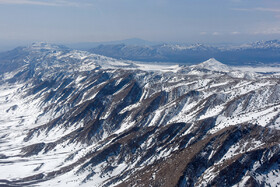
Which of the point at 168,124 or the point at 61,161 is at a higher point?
the point at 168,124

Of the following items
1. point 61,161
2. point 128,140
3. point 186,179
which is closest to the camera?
point 186,179

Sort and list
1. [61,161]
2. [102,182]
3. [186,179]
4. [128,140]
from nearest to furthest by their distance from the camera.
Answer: [186,179], [102,182], [128,140], [61,161]

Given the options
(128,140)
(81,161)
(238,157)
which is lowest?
(81,161)

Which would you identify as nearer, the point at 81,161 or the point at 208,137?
the point at 208,137

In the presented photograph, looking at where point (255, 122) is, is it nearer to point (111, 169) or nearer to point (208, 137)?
point (208, 137)

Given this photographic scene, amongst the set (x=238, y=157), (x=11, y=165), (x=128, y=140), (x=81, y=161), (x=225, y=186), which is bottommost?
(x=11, y=165)

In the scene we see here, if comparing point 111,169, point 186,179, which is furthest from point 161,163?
point 111,169

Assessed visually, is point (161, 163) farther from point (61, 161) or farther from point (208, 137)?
point (61, 161)

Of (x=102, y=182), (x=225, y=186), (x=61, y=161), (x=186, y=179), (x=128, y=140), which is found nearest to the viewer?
(x=225, y=186)

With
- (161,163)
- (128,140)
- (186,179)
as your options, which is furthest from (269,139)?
(128,140)
